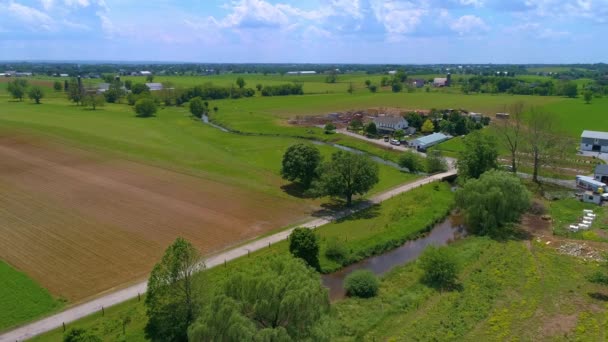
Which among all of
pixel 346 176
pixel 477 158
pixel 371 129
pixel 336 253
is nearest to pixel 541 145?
pixel 477 158

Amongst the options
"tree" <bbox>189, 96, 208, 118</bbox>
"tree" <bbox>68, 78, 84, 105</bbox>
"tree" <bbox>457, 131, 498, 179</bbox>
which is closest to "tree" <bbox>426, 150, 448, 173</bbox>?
"tree" <bbox>457, 131, 498, 179</bbox>

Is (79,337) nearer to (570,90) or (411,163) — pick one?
(411,163)

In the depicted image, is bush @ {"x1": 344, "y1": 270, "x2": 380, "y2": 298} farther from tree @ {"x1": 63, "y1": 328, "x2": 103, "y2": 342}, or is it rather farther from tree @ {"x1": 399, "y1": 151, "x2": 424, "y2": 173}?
tree @ {"x1": 399, "y1": 151, "x2": 424, "y2": 173}

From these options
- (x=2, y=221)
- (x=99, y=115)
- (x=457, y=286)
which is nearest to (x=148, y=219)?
(x=2, y=221)

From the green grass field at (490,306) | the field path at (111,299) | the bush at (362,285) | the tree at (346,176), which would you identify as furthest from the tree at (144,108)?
the bush at (362,285)

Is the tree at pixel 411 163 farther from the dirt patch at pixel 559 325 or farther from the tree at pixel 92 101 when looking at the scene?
the tree at pixel 92 101
